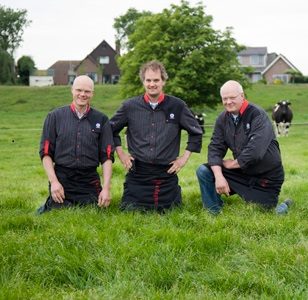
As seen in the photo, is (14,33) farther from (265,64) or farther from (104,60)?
(265,64)

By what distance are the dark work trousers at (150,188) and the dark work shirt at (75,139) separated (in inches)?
18.0

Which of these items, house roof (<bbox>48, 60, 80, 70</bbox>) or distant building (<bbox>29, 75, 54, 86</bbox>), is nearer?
distant building (<bbox>29, 75, 54, 86</bbox>)

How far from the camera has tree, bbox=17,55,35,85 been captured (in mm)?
86125

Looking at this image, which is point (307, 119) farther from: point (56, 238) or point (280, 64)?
point (280, 64)

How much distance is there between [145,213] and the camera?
21.8 feet

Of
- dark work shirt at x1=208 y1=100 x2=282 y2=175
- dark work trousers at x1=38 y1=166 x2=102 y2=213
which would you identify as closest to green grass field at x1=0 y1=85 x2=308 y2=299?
dark work trousers at x1=38 y1=166 x2=102 y2=213

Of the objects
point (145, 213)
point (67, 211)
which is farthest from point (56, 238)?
point (145, 213)

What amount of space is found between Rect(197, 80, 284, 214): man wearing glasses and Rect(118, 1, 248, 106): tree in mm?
25057

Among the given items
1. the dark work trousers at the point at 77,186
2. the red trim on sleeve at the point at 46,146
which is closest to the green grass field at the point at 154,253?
the dark work trousers at the point at 77,186

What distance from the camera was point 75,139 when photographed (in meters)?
6.95

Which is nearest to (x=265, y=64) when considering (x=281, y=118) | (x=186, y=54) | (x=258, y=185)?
(x=186, y=54)

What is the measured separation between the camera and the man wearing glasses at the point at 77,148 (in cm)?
691

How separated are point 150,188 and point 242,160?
1.24 metres

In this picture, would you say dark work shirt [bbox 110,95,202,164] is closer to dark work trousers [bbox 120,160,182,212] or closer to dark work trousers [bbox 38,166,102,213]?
dark work trousers [bbox 120,160,182,212]
